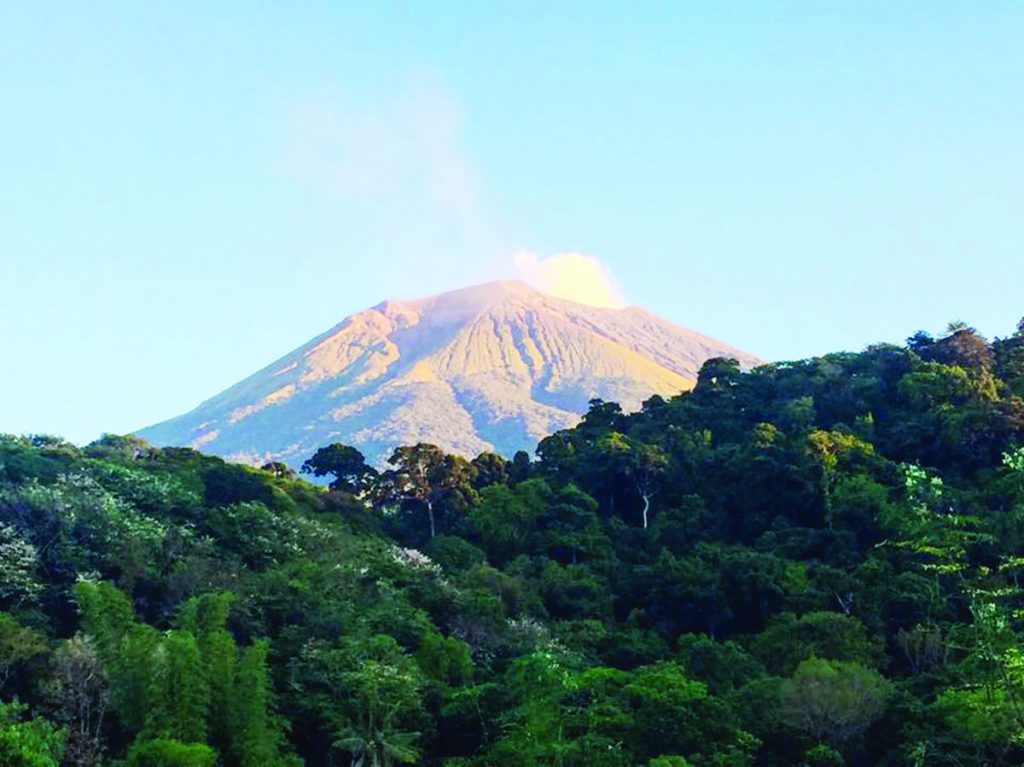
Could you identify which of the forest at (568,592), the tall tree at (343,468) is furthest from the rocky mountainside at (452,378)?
the forest at (568,592)

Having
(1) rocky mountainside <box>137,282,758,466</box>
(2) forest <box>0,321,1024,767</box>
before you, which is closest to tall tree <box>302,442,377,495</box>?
(2) forest <box>0,321,1024,767</box>

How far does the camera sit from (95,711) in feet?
76.6

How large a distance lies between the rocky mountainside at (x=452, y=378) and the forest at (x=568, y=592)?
69.0 m

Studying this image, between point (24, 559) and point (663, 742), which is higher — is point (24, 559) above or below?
above

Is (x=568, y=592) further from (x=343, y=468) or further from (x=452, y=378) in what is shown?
(x=452, y=378)

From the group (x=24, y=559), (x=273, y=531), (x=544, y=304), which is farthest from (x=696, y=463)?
(x=544, y=304)

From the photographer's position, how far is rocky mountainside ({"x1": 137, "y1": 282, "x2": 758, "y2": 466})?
12738 centimetres

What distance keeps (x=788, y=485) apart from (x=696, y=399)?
13275 millimetres

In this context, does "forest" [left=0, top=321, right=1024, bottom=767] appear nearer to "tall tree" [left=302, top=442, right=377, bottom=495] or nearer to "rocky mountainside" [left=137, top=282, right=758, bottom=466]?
"tall tree" [left=302, top=442, right=377, bottom=495]

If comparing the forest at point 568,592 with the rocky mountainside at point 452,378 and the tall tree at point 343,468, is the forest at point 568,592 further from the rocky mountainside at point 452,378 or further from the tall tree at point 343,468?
the rocky mountainside at point 452,378

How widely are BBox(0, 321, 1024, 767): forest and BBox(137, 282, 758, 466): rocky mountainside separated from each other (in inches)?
2716

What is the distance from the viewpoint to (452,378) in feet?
476

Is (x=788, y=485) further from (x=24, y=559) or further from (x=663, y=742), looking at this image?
(x=24, y=559)

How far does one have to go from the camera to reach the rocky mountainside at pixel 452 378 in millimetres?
127375
